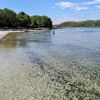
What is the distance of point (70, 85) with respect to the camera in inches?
738

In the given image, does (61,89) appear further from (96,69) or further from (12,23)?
(12,23)

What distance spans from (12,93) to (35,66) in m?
10.8

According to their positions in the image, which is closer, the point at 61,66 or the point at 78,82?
the point at 78,82

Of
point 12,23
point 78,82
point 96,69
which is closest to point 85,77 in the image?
point 78,82

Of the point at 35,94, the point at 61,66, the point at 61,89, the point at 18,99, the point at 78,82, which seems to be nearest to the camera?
the point at 18,99

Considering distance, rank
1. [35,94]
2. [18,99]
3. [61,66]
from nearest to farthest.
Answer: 1. [18,99]
2. [35,94]
3. [61,66]

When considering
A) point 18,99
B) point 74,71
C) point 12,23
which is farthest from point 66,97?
point 12,23

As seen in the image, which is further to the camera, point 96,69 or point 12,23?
point 12,23

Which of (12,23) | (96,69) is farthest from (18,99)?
(12,23)

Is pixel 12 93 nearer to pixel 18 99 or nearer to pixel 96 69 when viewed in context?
pixel 18 99

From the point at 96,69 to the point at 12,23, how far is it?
173m

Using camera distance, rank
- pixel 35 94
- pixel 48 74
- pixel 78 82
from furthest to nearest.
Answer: pixel 48 74 → pixel 78 82 → pixel 35 94

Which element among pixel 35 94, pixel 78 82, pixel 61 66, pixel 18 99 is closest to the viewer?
pixel 18 99

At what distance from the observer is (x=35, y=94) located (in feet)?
53.8
